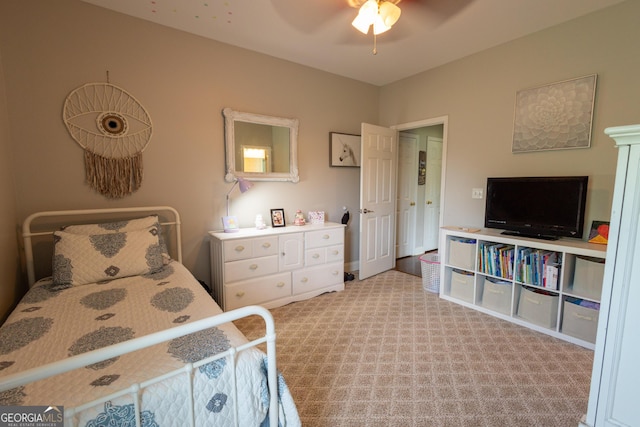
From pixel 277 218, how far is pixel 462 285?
2.04m

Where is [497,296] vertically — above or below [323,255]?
below

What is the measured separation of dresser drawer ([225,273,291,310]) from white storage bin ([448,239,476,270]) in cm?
170

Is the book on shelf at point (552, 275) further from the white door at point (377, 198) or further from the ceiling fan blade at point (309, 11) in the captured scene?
the ceiling fan blade at point (309, 11)

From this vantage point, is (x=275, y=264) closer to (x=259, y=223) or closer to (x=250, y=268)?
(x=250, y=268)

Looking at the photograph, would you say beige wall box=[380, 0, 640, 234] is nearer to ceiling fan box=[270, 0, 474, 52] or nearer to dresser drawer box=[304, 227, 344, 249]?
ceiling fan box=[270, 0, 474, 52]

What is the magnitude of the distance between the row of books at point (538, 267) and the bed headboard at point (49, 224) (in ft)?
9.75

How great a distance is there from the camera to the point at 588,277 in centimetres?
220

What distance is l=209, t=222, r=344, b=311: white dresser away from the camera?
2611mm

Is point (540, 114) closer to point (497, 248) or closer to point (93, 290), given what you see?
point (497, 248)

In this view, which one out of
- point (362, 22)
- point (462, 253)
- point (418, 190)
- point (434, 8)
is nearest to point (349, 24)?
point (362, 22)

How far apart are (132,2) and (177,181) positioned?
4.57ft

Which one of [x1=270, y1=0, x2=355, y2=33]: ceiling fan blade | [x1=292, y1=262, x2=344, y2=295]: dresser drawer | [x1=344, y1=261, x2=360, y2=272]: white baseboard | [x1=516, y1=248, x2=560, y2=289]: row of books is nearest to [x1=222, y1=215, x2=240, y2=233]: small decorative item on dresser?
[x1=292, y1=262, x2=344, y2=295]: dresser drawer

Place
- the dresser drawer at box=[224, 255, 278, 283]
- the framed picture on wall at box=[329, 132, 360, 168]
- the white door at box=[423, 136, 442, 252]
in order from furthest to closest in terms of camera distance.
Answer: the white door at box=[423, 136, 442, 252]
the framed picture on wall at box=[329, 132, 360, 168]
the dresser drawer at box=[224, 255, 278, 283]

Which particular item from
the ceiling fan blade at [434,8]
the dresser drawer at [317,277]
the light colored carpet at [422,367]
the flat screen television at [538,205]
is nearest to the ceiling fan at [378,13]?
the ceiling fan blade at [434,8]
